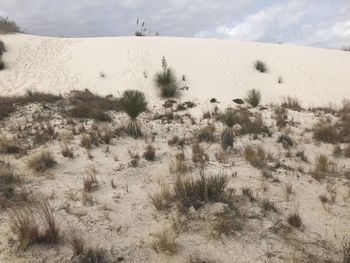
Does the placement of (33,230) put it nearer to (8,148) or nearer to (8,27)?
(8,148)

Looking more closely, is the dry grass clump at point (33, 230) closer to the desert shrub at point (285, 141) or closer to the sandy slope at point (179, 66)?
the desert shrub at point (285, 141)

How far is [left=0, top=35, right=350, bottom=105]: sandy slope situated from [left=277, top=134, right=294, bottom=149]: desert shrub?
22.5 ft

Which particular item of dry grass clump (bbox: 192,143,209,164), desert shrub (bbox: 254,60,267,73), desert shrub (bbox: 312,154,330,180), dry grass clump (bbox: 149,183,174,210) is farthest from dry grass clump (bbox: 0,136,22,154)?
desert shrub (bbox: 254,60,267,73)

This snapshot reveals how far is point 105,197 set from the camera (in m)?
5.71

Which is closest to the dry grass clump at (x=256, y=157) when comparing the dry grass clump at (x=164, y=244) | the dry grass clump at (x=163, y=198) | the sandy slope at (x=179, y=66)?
the dry grass clump at (x=163, y=198)

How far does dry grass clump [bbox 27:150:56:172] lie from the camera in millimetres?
6621

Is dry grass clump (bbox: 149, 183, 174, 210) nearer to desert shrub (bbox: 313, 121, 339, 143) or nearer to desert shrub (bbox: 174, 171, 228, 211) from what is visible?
desert shrub (bbox: 174, 171, 228, 211)

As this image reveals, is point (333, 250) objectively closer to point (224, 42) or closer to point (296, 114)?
point (296, 114)

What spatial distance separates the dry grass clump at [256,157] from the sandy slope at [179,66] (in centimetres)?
794

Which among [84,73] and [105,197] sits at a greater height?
[84,73]

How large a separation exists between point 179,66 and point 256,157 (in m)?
12.0

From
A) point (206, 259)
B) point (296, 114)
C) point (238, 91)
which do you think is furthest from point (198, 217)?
point (238, 91)

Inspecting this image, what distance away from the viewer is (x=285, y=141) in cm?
896

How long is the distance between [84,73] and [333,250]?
15.7 metres
